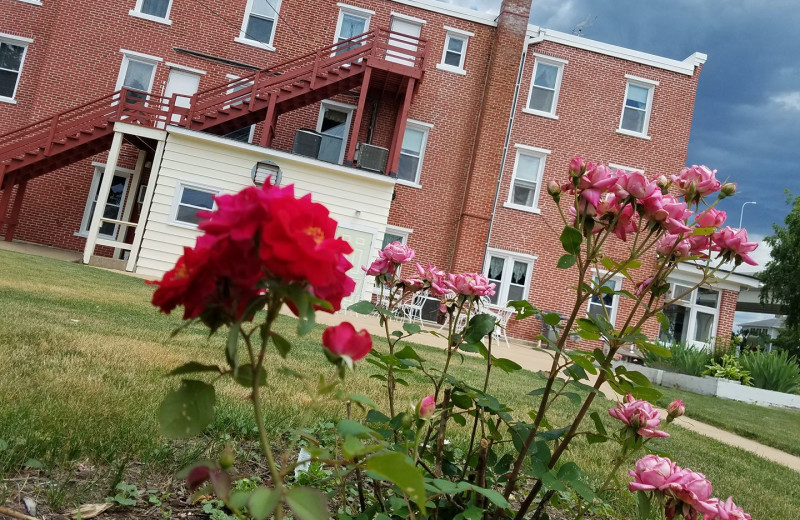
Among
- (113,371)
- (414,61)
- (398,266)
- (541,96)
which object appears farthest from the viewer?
(541,96)

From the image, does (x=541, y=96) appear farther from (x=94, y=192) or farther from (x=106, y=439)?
(x=106, y=439)

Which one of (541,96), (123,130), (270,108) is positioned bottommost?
(123,130)

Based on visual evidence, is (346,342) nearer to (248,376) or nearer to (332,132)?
(248,376)

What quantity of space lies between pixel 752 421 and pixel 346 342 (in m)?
8.83

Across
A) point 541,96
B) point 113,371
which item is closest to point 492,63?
point 541,96

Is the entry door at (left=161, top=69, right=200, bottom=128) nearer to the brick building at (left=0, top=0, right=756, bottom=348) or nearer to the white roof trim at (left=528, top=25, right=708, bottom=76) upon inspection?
the brick building at (left=0, top=0, right=756, bottom=348)

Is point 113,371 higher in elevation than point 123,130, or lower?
lower

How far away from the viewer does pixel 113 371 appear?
3131 millimetres

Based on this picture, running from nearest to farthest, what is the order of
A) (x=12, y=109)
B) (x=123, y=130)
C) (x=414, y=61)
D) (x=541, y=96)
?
1. (x=123, y=130)
2. (x=414, y=61)
3. (x=12, y=109)
4. (x=541, y=96)

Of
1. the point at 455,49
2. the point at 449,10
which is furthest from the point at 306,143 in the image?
the point at 449,10

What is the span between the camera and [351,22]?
55.3ft

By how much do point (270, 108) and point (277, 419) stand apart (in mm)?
11997

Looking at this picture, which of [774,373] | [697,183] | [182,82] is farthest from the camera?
[182,82]

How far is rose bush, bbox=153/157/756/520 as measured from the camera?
64cm
